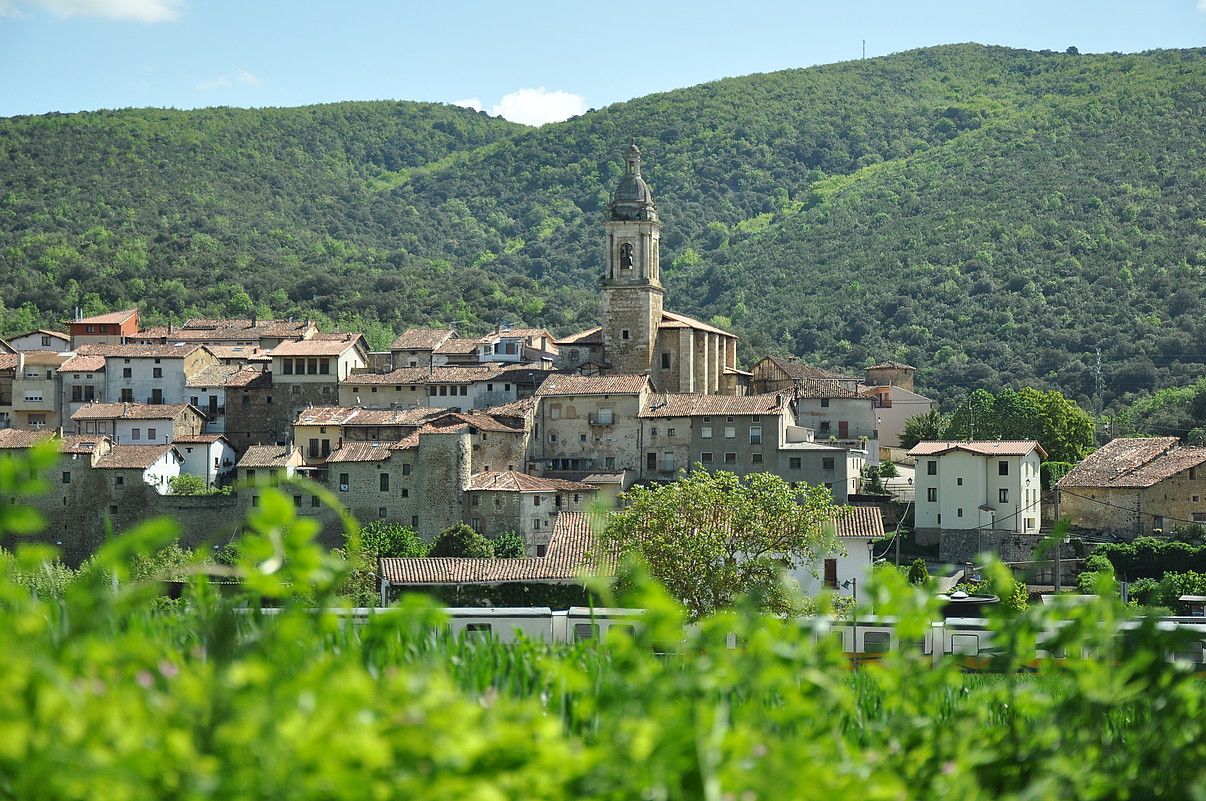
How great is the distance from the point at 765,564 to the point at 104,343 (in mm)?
51707

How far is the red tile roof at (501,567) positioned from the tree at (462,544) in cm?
561

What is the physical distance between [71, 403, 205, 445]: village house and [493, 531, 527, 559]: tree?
1699 centimetres

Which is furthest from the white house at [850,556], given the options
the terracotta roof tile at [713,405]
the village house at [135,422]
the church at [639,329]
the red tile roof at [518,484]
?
the village house at [135,422]

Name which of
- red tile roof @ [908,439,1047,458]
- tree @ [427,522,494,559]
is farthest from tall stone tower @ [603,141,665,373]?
tree @ [427,522,494,559]

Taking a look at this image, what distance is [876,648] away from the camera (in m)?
23.0

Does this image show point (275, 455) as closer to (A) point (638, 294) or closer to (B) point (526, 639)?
(A) point (638, 294)

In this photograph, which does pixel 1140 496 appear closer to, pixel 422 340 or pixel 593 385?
pixel 593 385

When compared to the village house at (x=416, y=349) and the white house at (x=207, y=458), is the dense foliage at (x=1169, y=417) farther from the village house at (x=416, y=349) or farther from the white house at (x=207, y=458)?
the white house at (x=207, y=458)

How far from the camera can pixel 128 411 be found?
65.2 m

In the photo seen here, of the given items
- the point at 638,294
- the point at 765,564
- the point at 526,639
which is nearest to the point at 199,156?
the point at 638,294

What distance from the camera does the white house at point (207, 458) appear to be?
6319 centimetres

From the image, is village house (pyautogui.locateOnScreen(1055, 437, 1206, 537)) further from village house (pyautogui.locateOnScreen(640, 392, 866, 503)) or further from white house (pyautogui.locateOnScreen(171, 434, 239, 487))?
white house (pyautogui.locateOnScreen(171, 434, 239, 487))

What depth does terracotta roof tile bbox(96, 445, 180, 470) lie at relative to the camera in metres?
59.5

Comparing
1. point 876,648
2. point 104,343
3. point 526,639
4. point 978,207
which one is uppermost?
point 978,207
